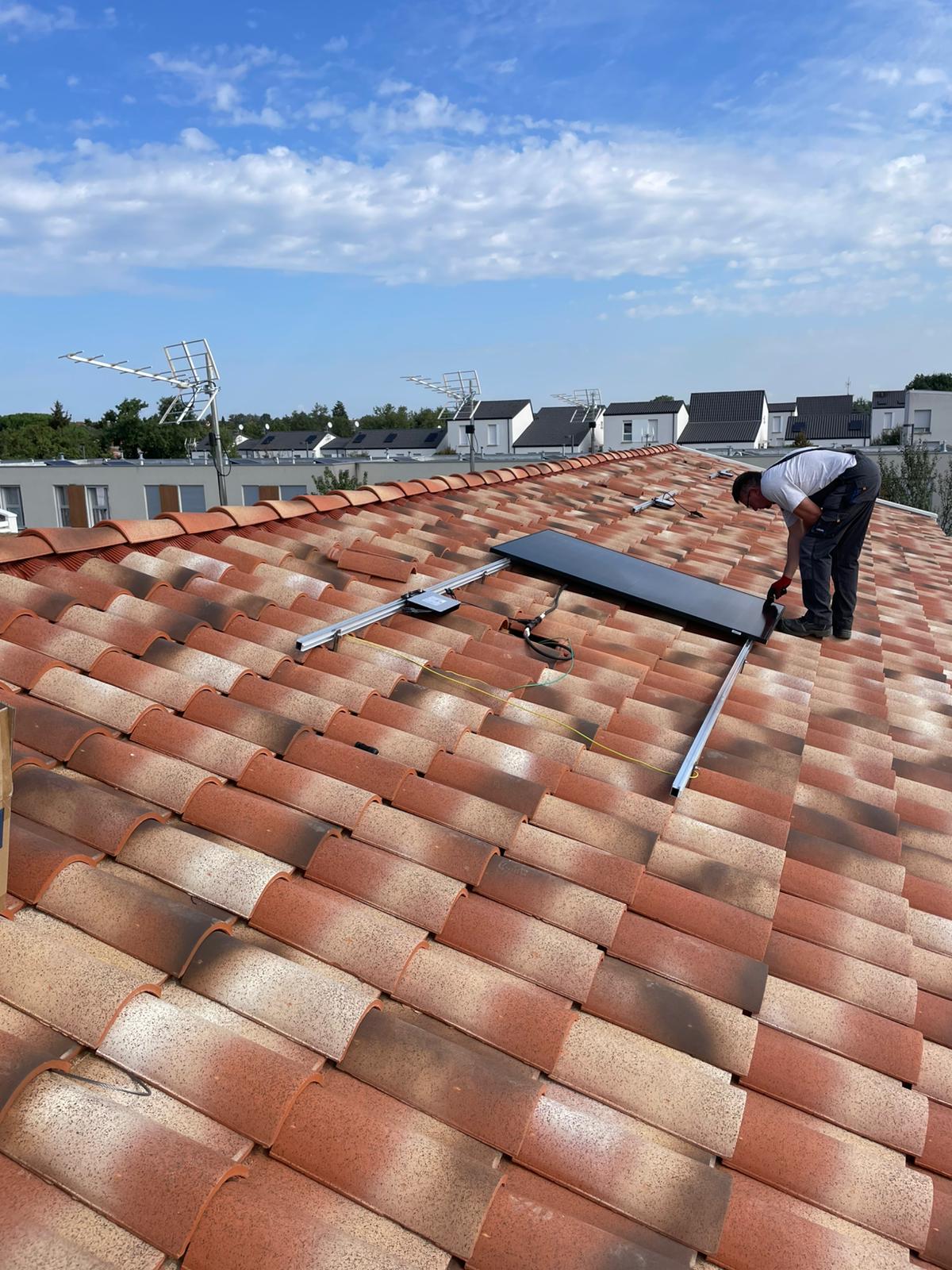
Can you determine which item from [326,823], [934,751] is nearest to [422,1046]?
[326,823]

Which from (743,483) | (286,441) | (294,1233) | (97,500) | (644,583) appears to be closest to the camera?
(294,1233)

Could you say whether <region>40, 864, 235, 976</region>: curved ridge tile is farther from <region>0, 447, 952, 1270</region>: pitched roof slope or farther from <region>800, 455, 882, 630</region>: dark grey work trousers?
<region>800, 455, 882, 630</region>: dark grey work trousers

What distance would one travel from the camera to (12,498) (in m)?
39.5

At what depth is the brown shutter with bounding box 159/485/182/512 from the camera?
37.7 m

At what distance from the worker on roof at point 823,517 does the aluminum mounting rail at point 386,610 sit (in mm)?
2075

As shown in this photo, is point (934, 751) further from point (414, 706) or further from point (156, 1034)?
point (156, 1034)

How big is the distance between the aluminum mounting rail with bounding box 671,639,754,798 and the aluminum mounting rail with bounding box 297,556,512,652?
1509 millimetres

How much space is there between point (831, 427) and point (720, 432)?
14.9 metres

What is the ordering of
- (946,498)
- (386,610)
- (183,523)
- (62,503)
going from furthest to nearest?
1. (62,503)
2. (946,498)
3. (183,523)
4. (386,610)

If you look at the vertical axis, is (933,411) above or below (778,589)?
above

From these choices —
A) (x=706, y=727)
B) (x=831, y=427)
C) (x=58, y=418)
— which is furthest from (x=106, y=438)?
(x=706, y=727)

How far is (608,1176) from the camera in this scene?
1737 millimetres

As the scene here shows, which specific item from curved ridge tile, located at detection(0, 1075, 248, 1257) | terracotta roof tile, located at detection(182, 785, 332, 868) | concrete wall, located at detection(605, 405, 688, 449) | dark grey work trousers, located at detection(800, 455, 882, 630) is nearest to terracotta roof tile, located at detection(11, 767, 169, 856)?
terracotta roof tile, located at detection(182, 785, 332, 868)

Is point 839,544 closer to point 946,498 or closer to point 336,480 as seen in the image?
point 946,498
